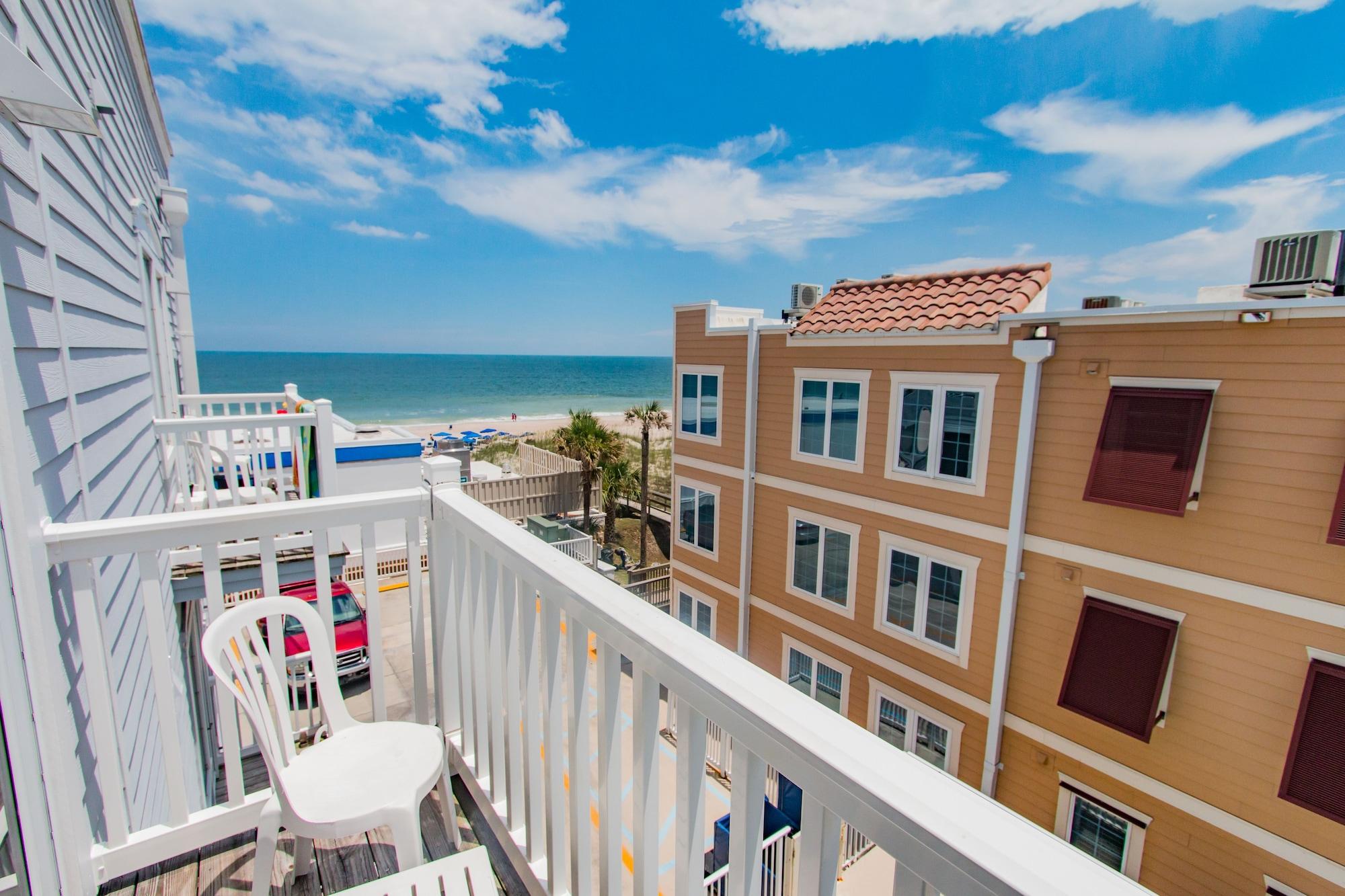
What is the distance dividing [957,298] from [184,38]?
107 feet

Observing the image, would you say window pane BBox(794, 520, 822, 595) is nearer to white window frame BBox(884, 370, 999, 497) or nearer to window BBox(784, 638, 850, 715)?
window BBox(784, 638, 850, 715)

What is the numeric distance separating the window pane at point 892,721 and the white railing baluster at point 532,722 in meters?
6.33

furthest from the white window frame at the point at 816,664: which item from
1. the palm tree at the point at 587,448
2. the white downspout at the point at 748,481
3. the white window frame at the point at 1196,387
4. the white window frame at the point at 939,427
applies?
the palm tree at the point at 587,448

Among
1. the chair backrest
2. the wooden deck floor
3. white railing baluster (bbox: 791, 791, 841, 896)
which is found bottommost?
the wooden deck floor

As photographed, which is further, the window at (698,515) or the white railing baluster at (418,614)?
the window at (698,515)

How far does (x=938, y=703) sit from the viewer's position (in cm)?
620

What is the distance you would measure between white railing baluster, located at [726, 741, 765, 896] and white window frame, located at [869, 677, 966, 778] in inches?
250

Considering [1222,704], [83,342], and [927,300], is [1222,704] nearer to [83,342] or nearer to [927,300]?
[927,300]

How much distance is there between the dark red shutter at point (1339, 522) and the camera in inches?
148

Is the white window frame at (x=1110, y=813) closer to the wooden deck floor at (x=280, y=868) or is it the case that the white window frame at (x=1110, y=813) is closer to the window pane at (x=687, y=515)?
the window pane at (x=687, y=515)

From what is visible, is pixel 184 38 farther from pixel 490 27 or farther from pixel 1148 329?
pixel 1148 329

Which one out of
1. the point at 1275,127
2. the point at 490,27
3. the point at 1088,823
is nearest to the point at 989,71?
the point at 1275,127

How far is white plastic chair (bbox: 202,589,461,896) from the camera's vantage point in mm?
1289

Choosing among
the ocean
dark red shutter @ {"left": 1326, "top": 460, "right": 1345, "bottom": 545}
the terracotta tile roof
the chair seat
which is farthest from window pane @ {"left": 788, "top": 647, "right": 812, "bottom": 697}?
the ocean
